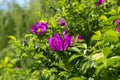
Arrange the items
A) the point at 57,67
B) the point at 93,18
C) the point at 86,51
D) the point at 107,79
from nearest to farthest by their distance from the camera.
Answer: the point at 107,79
the point at 86,51
the point at 57,67
the point at 93,18

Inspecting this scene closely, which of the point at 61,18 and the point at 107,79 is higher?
the point at 61,18

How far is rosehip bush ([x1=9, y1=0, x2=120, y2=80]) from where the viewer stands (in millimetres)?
1820

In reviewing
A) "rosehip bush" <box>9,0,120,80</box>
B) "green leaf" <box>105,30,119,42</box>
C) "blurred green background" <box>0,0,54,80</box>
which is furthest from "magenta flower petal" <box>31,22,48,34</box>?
"blurred green background" <box>0,0,54,80</box>

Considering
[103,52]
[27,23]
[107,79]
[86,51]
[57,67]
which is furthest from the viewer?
[27,23]

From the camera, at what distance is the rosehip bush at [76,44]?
1.82 metres

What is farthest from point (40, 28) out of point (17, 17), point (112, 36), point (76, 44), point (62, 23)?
point (17, 17)

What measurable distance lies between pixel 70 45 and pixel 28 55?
346mm

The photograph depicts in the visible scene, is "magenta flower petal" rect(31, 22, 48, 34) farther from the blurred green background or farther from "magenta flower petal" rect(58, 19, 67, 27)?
the blurred green background

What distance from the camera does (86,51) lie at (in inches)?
78.4

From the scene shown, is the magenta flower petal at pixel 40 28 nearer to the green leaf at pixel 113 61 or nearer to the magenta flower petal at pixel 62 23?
the magenta flower petal at pixel 62 23

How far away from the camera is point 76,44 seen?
207 cm

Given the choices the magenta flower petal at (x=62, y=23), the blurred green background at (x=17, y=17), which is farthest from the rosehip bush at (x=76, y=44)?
the blurred green background at (x=17, y=17)

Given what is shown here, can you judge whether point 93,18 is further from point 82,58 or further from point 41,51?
point 82,58

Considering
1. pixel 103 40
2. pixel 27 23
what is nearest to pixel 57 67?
pixel 103 40
